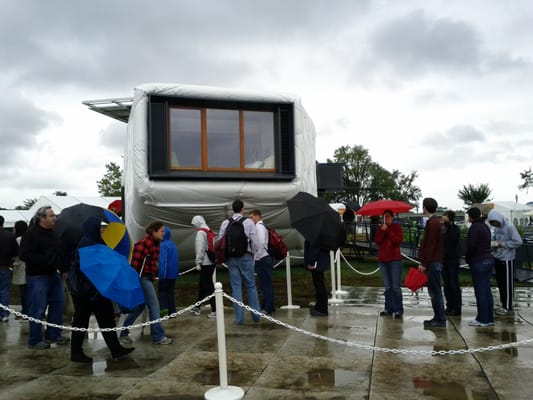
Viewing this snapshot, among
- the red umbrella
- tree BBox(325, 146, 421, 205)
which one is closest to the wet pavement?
the red umbrella

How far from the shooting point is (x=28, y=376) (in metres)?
5.15

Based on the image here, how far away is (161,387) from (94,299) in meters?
1.55

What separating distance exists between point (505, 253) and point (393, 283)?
1.93 metres

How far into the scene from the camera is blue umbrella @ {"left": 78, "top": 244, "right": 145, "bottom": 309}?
545 cm

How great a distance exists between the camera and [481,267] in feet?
23.0

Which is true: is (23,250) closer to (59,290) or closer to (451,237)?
(59,290)

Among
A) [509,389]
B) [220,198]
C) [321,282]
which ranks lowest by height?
[509,389]

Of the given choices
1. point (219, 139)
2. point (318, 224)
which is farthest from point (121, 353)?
point (219, 139)

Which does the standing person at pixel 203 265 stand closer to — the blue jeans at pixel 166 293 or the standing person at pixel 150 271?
the blue jeans at pixel 166 293

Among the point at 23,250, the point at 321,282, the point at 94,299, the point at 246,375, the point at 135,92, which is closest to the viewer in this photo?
the point at 246,375

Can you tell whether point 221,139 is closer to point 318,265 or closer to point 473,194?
point 318,265

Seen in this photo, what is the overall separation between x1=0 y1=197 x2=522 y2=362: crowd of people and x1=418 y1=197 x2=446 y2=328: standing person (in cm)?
1

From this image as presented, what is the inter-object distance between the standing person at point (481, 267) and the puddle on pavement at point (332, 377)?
302 centimetres

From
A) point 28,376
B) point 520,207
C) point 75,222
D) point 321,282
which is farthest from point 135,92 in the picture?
point 520,207
